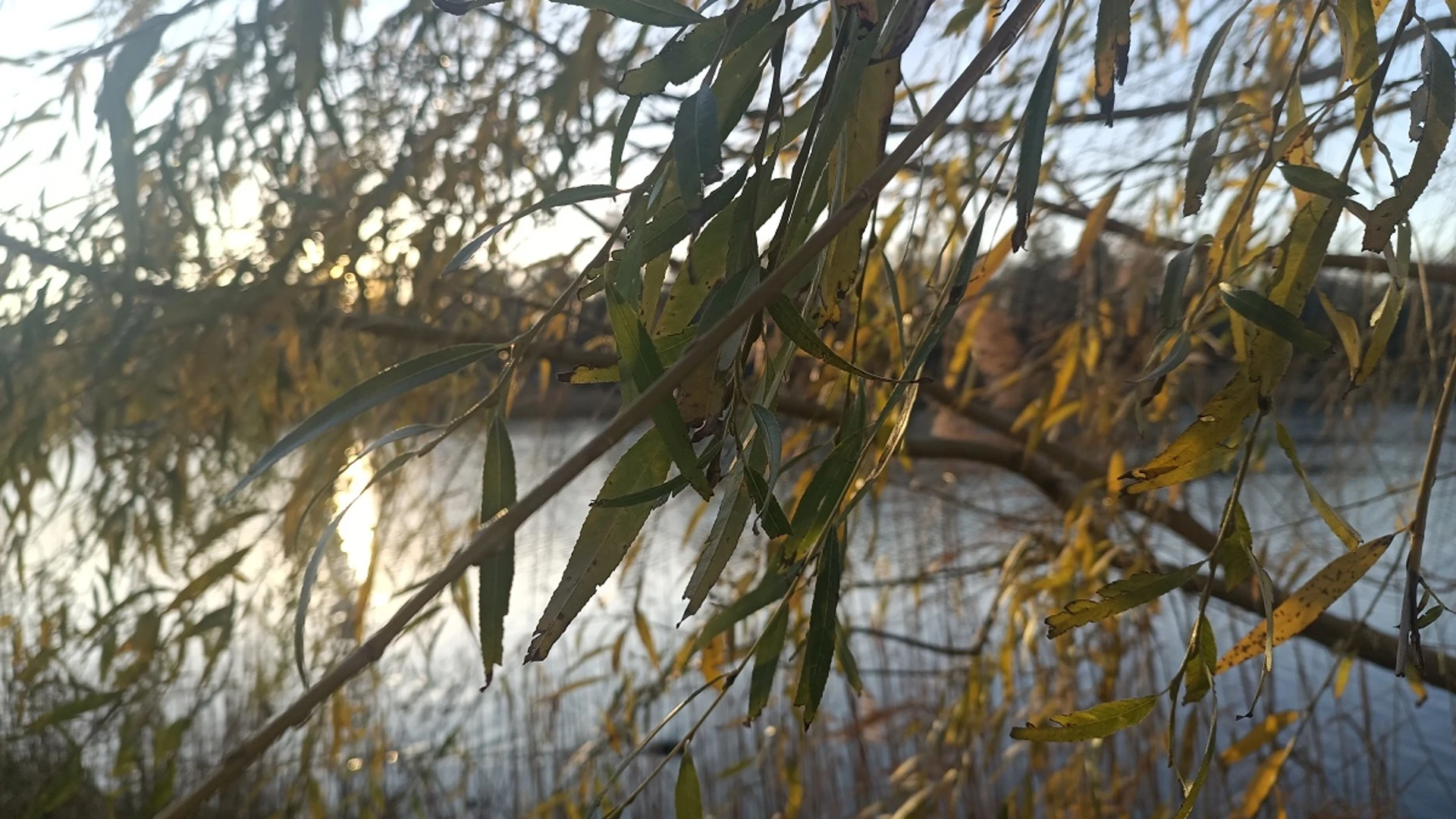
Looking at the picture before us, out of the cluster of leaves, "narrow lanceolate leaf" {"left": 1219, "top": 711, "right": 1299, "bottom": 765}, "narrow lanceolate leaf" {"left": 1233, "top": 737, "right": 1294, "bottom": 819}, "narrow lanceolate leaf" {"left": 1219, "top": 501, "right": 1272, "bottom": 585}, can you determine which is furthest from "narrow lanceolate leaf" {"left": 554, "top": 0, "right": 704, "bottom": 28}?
"narrow lanceolate leaf" {"left": 1219, "top": 711, "right": 1299, "bottom": 765}

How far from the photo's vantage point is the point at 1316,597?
0.35 m

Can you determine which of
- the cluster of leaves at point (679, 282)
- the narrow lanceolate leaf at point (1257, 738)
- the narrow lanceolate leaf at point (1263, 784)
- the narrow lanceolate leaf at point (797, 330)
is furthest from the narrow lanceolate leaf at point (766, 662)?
the narrow lanceolate leaf at point (1257, 738)

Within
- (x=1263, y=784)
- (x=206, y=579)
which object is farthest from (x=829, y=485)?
(x=1263, y=784)

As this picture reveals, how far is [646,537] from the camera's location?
125cm

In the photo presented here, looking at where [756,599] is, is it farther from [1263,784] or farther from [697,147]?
[1263,784]

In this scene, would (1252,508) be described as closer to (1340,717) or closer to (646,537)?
(1340,717)

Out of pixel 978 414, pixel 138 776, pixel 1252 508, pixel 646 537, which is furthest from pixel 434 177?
pixel 138 776

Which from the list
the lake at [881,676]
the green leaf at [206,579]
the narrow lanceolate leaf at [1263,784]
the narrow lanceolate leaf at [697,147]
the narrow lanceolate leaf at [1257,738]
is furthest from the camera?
the lake at [881,676]

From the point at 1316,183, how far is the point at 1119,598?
126 mm

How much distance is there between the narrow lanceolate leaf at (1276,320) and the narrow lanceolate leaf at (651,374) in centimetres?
16

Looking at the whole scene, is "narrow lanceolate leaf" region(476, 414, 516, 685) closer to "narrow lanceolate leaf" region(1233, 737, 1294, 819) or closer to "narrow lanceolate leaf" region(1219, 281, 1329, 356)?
"narrow lanceolate leaf" region(1219, 281, 1329, 356)

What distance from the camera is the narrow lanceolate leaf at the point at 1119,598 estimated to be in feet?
0.97

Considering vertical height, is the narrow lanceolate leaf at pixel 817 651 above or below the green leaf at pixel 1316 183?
below

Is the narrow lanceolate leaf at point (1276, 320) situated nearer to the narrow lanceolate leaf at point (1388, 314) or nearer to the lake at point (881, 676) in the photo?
the narrow lanceolate leaf at point (1388, 314)
